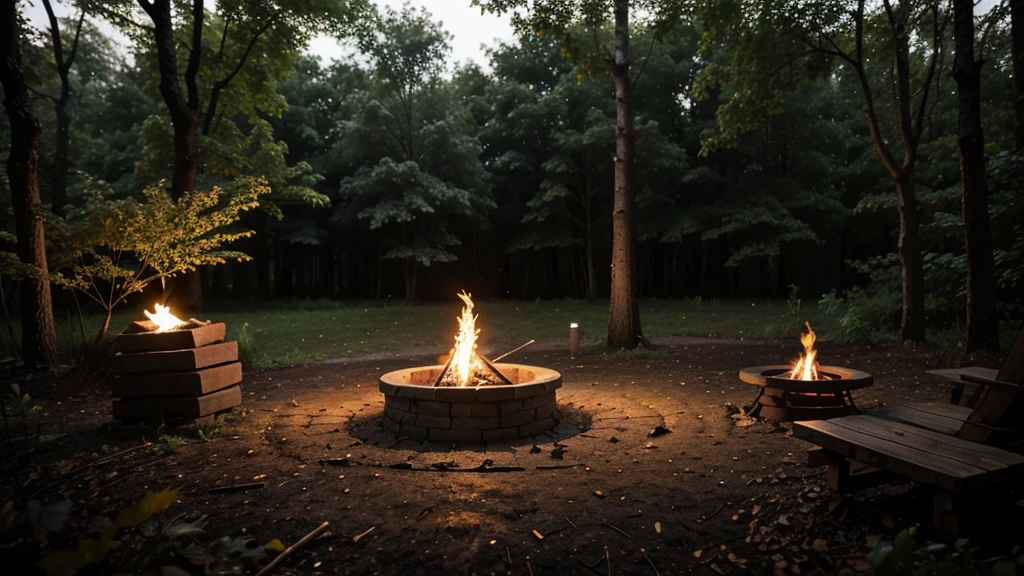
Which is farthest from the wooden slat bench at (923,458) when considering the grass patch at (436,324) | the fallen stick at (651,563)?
the grass patch at (436,324)

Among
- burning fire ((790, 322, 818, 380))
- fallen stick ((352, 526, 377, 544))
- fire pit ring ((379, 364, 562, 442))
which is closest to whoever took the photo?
fallen stick ((352, 526, 377, 544))

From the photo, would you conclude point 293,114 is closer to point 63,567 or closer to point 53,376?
point 53,376

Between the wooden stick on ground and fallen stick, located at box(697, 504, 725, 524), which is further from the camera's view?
the wooden stick on ground

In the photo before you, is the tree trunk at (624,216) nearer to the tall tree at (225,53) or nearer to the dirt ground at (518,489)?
the dirt ground at (518,489)

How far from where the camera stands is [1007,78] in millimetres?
15898

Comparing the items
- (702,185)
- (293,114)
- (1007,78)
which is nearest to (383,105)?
(293,114)

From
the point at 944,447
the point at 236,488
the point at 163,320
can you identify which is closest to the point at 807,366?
the point at 944,447

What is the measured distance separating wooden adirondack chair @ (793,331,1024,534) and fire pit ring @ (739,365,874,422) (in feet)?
5.39

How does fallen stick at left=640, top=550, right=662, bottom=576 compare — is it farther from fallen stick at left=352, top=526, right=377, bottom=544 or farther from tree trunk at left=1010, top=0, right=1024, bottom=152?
tree trunk at left=1010, top=0, right=1024, bottom=152

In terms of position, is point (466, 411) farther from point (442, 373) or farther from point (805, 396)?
point (805, 396)

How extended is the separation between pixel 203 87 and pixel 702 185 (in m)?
19.4

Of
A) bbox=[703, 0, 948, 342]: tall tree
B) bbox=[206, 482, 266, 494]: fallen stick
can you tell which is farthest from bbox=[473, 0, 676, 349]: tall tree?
bbox=[206, 482, 266, 494]: fallen stick

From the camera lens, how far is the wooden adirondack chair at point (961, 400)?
296 cm

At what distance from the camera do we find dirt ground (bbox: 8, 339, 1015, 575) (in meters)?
3.14
